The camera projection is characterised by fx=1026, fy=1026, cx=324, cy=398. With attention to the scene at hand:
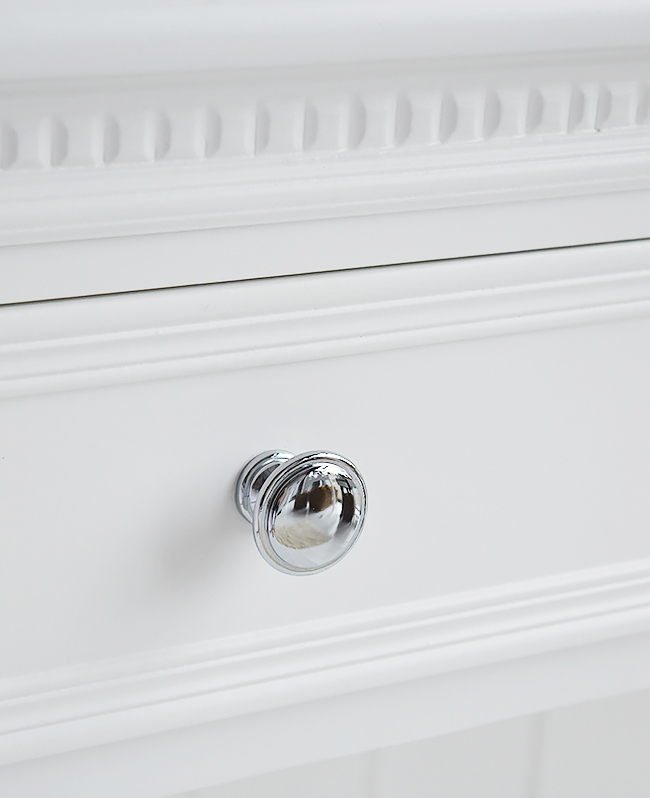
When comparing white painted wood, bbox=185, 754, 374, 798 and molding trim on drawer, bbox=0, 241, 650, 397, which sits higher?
molding trim on drawer, bbox=0, 241, 650, 397

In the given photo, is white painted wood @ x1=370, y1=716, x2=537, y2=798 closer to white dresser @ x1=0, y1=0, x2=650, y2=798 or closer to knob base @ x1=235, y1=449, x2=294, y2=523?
white dresser @ x1=0, y1=0, x2=650, y2=798

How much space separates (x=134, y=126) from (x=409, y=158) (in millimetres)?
81

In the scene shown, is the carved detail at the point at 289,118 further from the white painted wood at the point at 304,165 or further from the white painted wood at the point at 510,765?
the white painted wood at the point at 510,765

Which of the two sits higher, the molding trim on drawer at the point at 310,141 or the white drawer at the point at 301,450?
the molding trim on drawer at the point at 310,141

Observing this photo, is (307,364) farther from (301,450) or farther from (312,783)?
(312,783)

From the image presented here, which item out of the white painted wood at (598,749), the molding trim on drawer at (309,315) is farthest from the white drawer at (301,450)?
the white painted wood at (598,749)

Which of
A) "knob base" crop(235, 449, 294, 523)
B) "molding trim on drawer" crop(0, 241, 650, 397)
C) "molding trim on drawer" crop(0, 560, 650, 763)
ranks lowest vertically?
"molding trim on drawer" crop(0, 560, 650, 763)

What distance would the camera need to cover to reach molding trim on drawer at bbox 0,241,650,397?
0.29 meters

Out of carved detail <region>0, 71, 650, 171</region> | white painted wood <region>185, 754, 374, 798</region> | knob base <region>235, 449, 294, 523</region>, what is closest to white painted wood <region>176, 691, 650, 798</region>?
white painted wood <region>185, 754, 374, 798</region>

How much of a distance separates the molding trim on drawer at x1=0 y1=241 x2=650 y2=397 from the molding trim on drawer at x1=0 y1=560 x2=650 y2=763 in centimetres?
10

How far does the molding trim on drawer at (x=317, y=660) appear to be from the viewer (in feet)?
1.07

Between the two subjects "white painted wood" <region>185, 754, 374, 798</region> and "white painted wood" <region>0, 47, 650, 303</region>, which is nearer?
"white painted wood" <region>0, 47, 650, 303</region>

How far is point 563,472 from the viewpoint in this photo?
37 centimetres

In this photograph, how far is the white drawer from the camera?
302 mm
